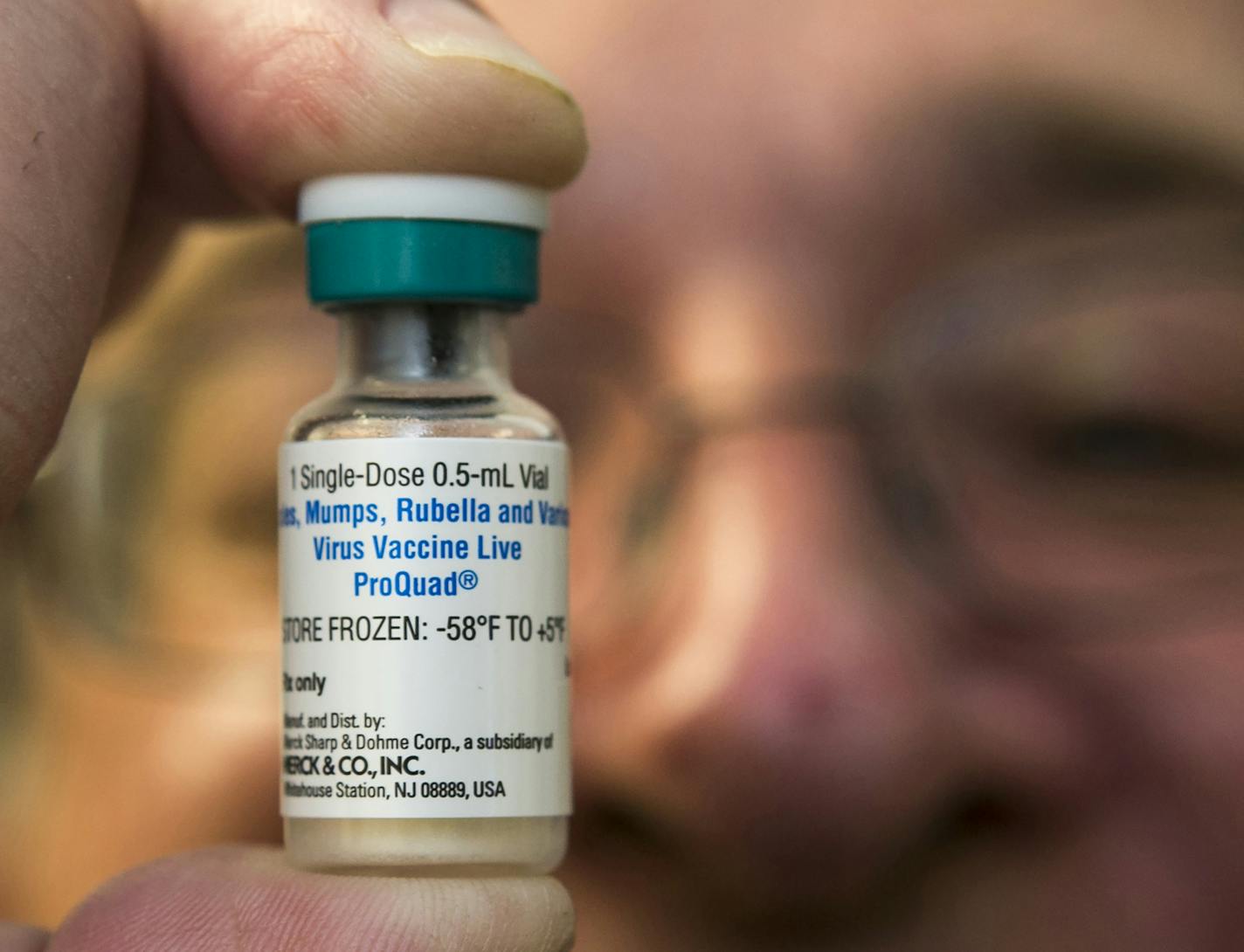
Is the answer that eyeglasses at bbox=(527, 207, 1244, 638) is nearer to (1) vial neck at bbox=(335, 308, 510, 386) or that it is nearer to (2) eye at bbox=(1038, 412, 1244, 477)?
(2) eye at bbox=(1038, 412, 1244, 477)

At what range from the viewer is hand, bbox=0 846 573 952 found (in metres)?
0.76

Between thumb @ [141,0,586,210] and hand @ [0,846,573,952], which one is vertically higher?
thumb @ [141,0,586,210]

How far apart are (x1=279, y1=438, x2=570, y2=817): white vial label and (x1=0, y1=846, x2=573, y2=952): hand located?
0.04m

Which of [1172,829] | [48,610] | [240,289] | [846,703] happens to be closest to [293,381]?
[240,289]

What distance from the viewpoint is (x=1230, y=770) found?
129 cm

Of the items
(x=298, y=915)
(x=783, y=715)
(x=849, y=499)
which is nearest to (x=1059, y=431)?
(x=849, y=499)

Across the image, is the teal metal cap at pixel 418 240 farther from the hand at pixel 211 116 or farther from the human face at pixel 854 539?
the human face at pixel 854 539

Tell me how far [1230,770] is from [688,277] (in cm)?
60

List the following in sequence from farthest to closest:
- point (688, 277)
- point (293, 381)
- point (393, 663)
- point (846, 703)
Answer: point (293, 381) → point (688, 277) → point (846, 703) → point (393, 663)

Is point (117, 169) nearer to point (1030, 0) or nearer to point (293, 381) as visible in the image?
point (293, 381)

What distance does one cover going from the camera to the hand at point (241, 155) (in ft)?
2.49

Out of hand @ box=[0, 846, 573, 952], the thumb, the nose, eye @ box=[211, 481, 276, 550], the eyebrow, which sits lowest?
hand @ box=[0, 846, 573, 952]

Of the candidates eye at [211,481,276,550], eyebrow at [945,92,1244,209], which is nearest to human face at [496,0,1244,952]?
eyebrow at [945,92,1244,209]

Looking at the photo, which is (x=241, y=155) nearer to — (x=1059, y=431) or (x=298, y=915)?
(x=298, y=915)
